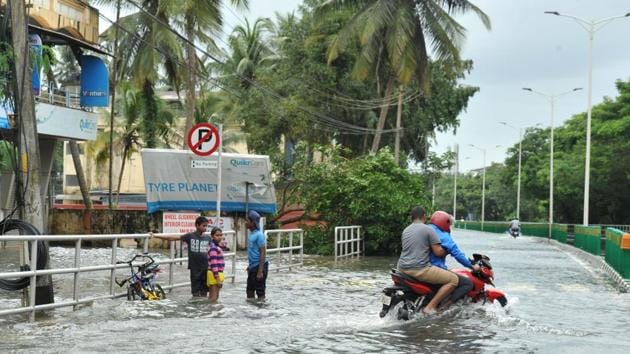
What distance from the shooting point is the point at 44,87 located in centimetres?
2836

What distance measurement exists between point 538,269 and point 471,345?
601 inches

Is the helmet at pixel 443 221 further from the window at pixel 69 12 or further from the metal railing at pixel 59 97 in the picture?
the window at pixel 69 12

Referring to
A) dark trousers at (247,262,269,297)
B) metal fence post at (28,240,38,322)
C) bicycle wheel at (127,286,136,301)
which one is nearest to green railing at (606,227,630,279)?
dark trousers at (247,262,269,297)

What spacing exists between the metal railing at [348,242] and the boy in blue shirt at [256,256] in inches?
442

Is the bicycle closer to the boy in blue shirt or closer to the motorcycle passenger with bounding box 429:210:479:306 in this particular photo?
the boy in blue shirt

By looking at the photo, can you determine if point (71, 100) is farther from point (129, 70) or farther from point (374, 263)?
point (374, 263)

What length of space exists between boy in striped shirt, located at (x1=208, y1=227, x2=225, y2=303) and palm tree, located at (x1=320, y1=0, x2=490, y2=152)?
23846mm

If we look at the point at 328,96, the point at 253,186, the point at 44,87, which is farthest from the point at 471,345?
the point at 328,96

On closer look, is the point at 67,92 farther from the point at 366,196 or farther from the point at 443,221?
the point at 443,221

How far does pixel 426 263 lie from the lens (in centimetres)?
1190

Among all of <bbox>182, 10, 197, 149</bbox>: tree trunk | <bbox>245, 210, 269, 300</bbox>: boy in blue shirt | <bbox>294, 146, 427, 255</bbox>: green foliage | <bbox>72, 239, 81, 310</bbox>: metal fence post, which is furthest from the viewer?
<bbox>182, 10, 197, 149</bbox>: tree trunk

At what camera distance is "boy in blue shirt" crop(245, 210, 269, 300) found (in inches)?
552

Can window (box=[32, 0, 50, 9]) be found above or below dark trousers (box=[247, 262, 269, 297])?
above

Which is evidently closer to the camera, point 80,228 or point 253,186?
point 253,186
